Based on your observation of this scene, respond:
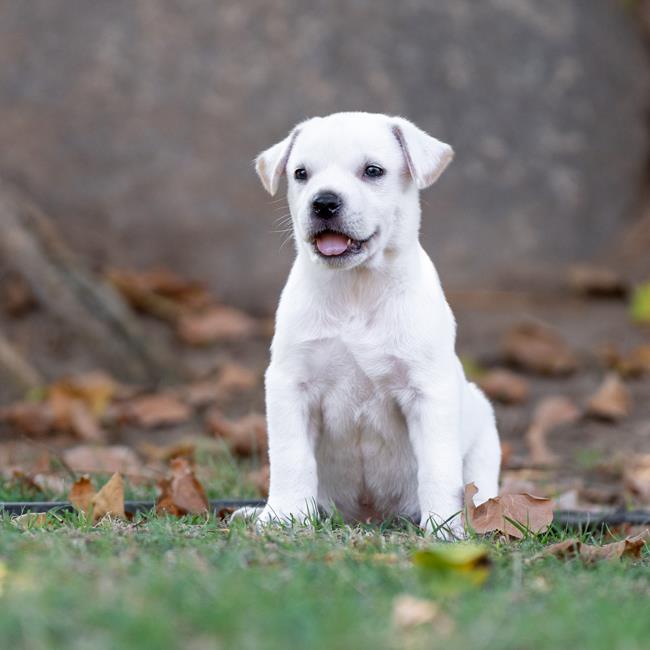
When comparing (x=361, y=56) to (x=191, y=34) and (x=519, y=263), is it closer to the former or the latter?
(x=191, y=34)

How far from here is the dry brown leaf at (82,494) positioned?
152 inches

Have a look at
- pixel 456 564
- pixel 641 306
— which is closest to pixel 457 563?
pixel 456 564

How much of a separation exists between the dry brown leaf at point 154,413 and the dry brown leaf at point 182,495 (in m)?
2.05

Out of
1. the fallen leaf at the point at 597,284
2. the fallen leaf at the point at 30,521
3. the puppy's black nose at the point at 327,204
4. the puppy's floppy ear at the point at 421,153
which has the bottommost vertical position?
the fallen leaf at the point at 30,521

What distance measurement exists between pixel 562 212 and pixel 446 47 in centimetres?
138

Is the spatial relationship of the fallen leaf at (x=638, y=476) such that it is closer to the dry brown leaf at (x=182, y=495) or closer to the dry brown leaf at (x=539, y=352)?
the dry brown leaf at (x=539, y=352)

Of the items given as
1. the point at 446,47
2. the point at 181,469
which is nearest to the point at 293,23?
the point at 446,47

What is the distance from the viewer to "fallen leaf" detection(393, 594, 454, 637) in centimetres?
233

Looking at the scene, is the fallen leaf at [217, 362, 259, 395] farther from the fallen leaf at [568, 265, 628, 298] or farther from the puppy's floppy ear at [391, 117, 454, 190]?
the puppy's floppy ear at [391, 117, 454, 190]

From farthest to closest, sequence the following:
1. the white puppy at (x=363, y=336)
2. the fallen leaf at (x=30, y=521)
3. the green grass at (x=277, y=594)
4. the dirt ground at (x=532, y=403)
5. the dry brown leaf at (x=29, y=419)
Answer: the dry brown leaf at (x=29, y=419) → the dirt ground at (x=532, y=403) → the white puppy at (x=363, y=336) → the fallen leaf at (x=30, y=521) → the green grass at (x=277, y=594)

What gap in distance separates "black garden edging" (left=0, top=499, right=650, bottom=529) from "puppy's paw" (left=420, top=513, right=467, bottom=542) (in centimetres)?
47

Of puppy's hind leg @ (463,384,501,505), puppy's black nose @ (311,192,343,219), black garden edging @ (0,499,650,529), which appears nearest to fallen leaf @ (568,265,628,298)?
black garden edging @ (0,499,650,529)

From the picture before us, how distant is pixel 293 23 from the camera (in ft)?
26.1

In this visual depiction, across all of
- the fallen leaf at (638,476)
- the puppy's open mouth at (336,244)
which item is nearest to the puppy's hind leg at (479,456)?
the puppy's open mouth at (336,244)
